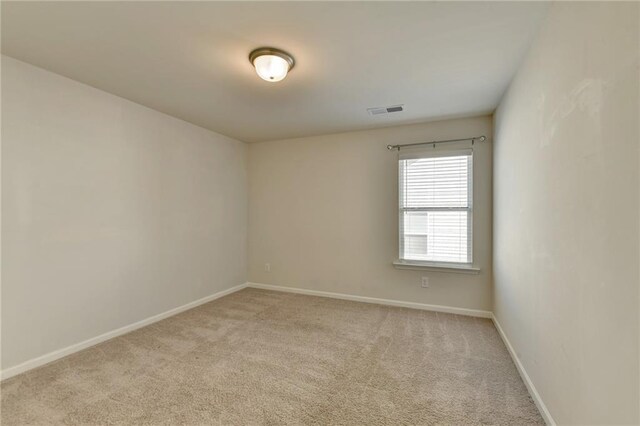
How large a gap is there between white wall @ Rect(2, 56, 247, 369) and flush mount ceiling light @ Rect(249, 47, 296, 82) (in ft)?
5.93

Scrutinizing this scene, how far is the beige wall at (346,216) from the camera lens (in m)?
3.55

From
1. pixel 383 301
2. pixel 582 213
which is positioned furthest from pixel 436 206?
pixel 582 213

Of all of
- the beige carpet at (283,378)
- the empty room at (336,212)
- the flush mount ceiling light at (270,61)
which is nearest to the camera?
the empty room at (336,212)

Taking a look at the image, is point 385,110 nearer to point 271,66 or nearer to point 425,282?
point 271,66

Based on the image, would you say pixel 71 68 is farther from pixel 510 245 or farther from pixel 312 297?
pixel 510 245

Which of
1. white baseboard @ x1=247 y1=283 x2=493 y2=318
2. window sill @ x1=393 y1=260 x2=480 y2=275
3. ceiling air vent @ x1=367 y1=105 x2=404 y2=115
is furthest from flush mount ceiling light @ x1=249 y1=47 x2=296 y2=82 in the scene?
white baseboard @ x1=247 y1=283 x2=493 y2=318

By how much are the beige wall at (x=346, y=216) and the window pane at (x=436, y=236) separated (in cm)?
15

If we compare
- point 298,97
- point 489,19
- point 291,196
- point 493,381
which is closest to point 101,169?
point 298,97

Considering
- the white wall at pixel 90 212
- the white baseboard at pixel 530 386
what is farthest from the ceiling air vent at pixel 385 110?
the white baseboard at pixel 530 386

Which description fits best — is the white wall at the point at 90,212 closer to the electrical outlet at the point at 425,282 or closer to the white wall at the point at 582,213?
the electrical outlet at the point at 425,282

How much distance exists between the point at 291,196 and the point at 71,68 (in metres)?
2.88

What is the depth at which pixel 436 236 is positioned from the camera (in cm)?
367

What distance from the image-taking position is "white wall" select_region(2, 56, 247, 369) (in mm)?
2256

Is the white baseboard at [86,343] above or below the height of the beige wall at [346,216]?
below
